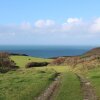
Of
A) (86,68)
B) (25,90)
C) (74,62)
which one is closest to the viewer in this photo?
(25,90)

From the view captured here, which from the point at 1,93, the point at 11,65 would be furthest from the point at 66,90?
the point at 11,65

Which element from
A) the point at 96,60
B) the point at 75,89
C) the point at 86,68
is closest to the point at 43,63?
the point at 96,60

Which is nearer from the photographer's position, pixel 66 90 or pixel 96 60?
pixel 66 90

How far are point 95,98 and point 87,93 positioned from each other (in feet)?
9.84

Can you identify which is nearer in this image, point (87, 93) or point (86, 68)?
point (87, 93)

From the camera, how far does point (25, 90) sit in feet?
104

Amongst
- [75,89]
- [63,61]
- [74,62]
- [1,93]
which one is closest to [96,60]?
[74,62]

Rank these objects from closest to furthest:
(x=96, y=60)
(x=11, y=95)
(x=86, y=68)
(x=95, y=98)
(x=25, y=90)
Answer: (x=95, y=98)
(x=11, y=95)
(x=25, y=90)
(x=86, y=68)
(x=96, y=60)

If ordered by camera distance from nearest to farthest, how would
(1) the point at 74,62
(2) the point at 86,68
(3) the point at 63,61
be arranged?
1. (2) the point at 86,68
2. (1) the point at 74,62
3. (3) the point at 63,61

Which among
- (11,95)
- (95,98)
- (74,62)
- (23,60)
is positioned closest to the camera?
(95,98)

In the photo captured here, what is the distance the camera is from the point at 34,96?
28.5m

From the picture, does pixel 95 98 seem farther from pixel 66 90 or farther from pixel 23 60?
pixel 23 60

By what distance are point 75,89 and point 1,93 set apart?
23.4 ft

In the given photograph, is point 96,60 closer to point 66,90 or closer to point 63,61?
point 63,61
